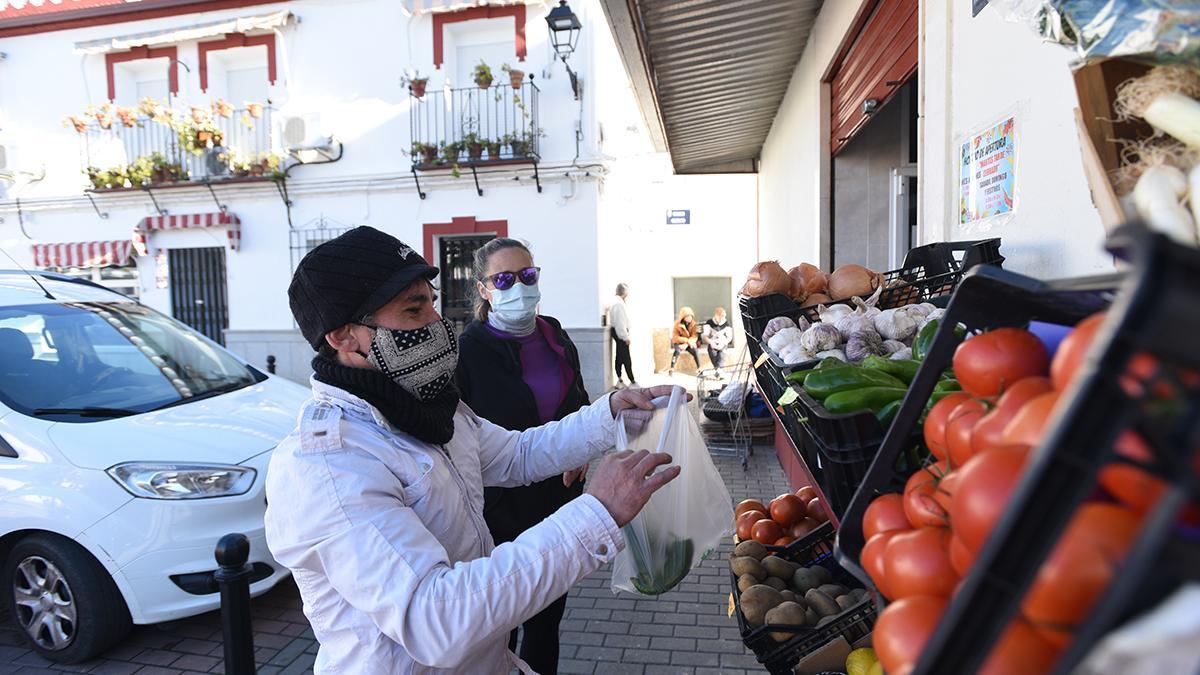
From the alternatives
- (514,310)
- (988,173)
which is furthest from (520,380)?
(988,173)

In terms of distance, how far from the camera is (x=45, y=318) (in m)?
4.43

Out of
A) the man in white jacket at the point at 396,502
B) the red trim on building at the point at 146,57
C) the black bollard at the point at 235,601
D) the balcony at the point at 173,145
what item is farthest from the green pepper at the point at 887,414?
the red trim on building at the point at 146,57

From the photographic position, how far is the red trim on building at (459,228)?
39.4 feet

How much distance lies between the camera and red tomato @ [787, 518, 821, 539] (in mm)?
3268

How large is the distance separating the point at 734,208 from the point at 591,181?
624 centimetres

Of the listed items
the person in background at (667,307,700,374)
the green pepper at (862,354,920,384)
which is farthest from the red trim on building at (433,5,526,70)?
the green pepper at (862,354,920,384)

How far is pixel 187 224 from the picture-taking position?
13.1m

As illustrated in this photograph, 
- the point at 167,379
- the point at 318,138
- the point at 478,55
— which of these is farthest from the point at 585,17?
the point at 167,379

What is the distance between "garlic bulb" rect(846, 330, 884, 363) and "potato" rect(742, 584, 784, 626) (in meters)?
0.90

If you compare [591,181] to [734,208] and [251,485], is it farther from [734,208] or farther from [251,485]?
[251,485]

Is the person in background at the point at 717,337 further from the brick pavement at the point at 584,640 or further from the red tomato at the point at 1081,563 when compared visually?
the red tomato at the point at 1081,563

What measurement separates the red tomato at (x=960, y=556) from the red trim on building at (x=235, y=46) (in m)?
14.3

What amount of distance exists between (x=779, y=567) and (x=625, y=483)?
1.45 m

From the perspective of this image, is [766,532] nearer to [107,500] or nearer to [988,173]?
[988,173]
